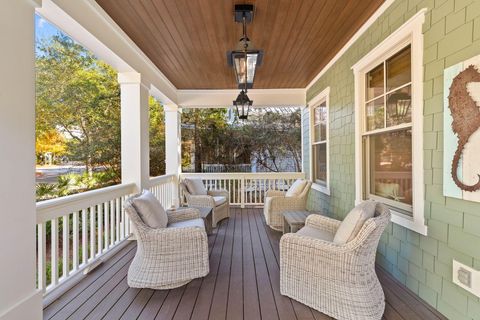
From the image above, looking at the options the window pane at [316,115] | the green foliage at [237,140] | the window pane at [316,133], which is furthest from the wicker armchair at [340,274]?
the green foliage at [237,140]

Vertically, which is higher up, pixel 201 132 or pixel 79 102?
pixel 79 102

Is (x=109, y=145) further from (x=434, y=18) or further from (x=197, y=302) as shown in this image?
(x=434, y=18)

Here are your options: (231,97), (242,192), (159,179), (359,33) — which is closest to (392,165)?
(359,33)

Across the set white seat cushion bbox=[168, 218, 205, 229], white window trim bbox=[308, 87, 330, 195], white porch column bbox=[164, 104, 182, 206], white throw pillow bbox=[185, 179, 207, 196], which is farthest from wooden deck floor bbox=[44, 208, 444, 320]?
white porch column bbox=[164, 104, 182, 206]

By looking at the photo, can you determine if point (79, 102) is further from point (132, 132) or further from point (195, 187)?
point (195, 187)

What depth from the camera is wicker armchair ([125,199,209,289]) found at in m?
2.56

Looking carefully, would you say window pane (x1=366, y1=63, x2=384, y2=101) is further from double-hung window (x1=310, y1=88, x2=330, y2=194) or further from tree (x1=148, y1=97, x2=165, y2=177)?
tree (x1=148, y1=97, x2=165, y2=177)

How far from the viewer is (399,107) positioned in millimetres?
2754

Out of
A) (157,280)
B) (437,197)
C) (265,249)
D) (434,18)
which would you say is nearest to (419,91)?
(434,18)

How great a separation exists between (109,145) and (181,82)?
2.82m

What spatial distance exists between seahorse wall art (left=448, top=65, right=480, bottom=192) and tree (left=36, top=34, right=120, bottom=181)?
22.2 ft

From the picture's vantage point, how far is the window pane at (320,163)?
537cm

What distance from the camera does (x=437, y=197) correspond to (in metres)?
2.17

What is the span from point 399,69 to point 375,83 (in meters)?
0.51
